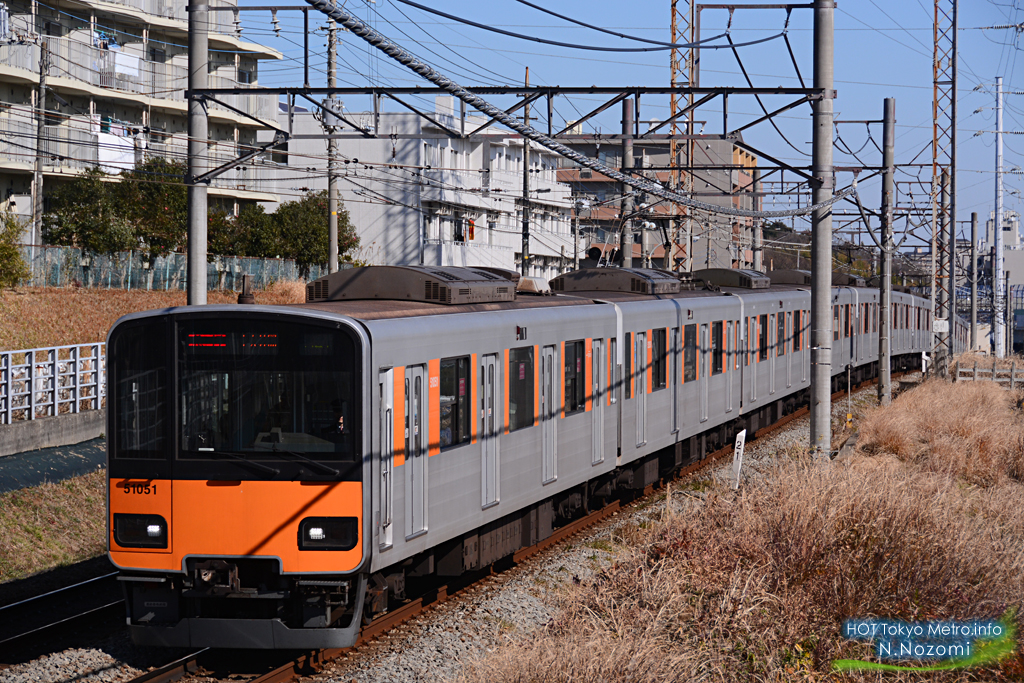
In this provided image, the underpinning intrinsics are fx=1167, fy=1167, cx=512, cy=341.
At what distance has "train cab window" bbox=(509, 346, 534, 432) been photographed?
1007 cm

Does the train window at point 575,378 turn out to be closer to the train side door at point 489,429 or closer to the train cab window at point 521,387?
the train cab window at point 521,387

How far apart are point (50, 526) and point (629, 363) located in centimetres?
647

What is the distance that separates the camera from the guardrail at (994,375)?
93.2ft

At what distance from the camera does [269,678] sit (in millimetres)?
7355

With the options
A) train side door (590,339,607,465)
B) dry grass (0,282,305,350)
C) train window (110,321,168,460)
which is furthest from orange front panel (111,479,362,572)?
dry grass (0,282,305,350)

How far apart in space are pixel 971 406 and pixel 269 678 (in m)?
16.7

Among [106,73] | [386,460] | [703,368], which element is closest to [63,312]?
[106,73]

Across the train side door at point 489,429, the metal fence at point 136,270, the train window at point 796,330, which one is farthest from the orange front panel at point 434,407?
the metal fence at point 136,270

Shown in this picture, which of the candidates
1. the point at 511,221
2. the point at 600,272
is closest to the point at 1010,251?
the point at 511,221

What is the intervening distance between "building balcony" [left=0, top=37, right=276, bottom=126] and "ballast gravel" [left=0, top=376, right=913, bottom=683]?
21.6m

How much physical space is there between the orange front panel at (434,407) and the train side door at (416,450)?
0.07 m

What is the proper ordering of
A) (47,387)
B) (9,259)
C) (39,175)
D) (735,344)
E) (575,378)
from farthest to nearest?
(39,175), (9,259), (735,344), (47,387), (575,378)

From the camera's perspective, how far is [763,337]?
19.8m

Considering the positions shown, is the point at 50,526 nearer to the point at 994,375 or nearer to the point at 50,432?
the point at 50,432
